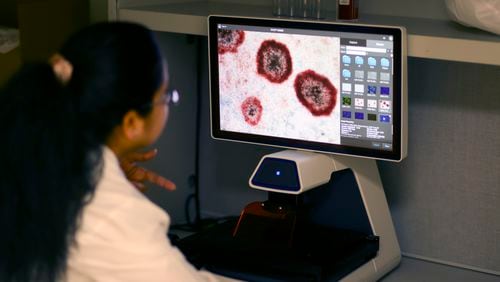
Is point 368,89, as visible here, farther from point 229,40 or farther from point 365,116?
point 229,40

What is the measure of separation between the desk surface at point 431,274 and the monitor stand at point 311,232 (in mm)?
24

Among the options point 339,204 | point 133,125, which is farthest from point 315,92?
point 133,125

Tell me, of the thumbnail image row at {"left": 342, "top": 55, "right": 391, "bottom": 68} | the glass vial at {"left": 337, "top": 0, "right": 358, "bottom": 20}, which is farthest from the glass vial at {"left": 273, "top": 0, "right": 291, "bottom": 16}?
the thumbnail image row at {"left": 342, "top": 55, "right": 391, "bottom": 68}

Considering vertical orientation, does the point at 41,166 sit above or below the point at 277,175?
above

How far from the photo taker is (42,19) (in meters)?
1.82

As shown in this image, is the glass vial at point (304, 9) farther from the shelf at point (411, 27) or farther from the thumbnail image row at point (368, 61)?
the thumbnail image row at point (368, 61)

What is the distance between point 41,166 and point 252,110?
2.58 ft

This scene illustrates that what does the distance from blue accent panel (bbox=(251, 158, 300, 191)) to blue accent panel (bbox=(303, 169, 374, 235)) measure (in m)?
0.18

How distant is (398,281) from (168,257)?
799mm

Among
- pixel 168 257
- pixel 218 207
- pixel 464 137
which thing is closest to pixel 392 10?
pixel 464 137

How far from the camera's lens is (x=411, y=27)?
1688 mm

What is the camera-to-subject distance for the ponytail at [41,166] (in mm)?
1047

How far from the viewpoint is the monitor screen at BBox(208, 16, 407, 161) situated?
1631mm

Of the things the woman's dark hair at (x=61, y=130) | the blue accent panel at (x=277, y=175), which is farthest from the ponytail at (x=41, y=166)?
the blue accent panel at (x=277, y=175)
